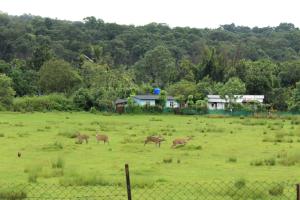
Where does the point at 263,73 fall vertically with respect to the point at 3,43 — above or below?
below

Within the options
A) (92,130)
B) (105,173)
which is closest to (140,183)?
(105,173)

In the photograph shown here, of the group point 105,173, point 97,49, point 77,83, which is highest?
point 97,49

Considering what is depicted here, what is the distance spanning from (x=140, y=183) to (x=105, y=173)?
297cm

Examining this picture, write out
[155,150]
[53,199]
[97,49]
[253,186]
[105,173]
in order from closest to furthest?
[53,199] < [253,186] < [105,173] < [155,150] < [97,49]

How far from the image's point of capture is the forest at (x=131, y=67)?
73.9m

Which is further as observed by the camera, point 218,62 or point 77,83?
point 218,62

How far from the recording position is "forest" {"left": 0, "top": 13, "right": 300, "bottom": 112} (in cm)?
7394

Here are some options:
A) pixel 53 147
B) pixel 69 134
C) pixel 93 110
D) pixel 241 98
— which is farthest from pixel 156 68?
pixel 53 147

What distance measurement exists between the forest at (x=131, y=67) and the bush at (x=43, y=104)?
128mm

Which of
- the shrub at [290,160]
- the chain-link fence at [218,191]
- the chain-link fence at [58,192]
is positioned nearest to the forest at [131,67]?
the shrub at [290,160]

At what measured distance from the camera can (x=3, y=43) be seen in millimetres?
127562

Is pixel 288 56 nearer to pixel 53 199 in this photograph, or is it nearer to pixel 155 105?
pixel 155 105

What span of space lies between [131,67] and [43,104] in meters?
51.0

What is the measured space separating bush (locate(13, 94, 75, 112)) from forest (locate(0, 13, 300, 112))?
0.13 metres
